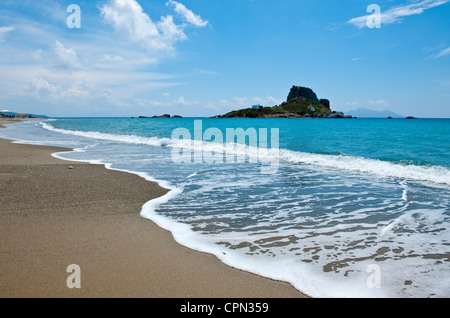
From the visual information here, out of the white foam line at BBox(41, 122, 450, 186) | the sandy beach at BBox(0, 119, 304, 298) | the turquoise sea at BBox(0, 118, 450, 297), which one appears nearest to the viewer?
the sandy beach at BBox(0, 119, 304, 298)

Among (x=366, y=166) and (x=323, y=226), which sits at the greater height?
(x=366, y=166)

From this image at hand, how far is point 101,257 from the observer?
4.62m

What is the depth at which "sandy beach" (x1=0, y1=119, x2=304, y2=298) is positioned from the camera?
12.3 feet

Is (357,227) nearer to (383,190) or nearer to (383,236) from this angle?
(383,236)

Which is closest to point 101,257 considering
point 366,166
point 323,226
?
point 323,226

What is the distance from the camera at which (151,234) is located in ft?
18.9

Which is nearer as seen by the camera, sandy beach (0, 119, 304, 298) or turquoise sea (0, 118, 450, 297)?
sandy beach (0, 119, 304, 298)

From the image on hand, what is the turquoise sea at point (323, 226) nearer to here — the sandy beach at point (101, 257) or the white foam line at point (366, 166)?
the white foam line at point (366, 166)

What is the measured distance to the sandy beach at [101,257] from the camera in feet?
12.3

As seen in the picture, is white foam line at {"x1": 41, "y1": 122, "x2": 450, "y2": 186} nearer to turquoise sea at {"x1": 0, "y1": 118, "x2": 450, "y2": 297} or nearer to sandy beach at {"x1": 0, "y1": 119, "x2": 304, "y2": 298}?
turquoise sea at {"x1": 0, "y1": 118, "x2": 450, "y2": 297}

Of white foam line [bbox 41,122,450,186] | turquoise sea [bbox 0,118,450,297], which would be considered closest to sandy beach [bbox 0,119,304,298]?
turquoise sea [bbox 0,118,450,297]

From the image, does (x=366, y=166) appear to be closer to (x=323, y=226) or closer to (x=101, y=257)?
(x=323, y=226)
